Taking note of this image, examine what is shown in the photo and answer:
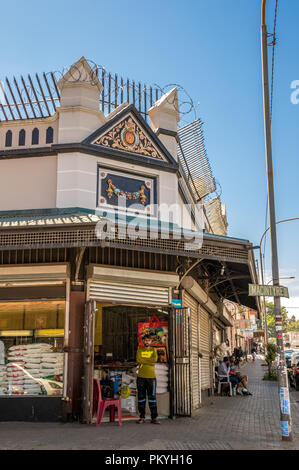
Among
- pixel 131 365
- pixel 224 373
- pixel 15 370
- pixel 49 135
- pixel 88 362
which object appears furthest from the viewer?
pixel 224 373

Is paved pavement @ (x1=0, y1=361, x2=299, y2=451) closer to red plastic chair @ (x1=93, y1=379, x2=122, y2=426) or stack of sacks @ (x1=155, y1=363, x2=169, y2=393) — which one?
red plastic chair @ (x1=93, y1=379, x2=122, y2=426)

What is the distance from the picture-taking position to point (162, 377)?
10906 millimetres

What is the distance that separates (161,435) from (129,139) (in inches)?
302

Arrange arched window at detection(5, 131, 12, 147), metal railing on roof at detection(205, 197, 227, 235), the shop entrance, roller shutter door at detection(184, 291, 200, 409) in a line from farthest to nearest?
metal railing on roof at detection(205, 197, 227, 235) → roller shutter door at detection(184, 291, 200, 409) → arched window at detection(5, 131, 12, 147) → the shop entrance

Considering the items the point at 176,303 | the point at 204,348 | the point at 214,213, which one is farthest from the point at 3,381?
the point at 214,213

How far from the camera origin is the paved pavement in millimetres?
7484

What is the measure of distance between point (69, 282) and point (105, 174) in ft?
10.9

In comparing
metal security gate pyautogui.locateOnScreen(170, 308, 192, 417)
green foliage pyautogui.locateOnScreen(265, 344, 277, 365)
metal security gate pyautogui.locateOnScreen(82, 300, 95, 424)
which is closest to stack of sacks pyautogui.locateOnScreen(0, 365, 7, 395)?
metal security gate pyautogui.locateOnScreen(82, 300, 95, 424)

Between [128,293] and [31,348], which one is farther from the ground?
[128,293]

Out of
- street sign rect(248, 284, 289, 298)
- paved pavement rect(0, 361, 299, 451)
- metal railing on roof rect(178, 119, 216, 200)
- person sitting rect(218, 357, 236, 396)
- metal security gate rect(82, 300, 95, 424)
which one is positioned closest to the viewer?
paved pavement rect(0, 361, 299, 451)

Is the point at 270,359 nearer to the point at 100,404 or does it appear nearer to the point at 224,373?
the point at 224,373

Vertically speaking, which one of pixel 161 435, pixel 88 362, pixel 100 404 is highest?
pixel 88 362

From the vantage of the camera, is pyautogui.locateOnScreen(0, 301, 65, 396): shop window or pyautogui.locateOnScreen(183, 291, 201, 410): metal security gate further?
pyautogui.locateOnScreen(183, 291, 201, 410): metal security gate

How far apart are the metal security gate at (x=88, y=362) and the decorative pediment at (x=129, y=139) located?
15.1ft
